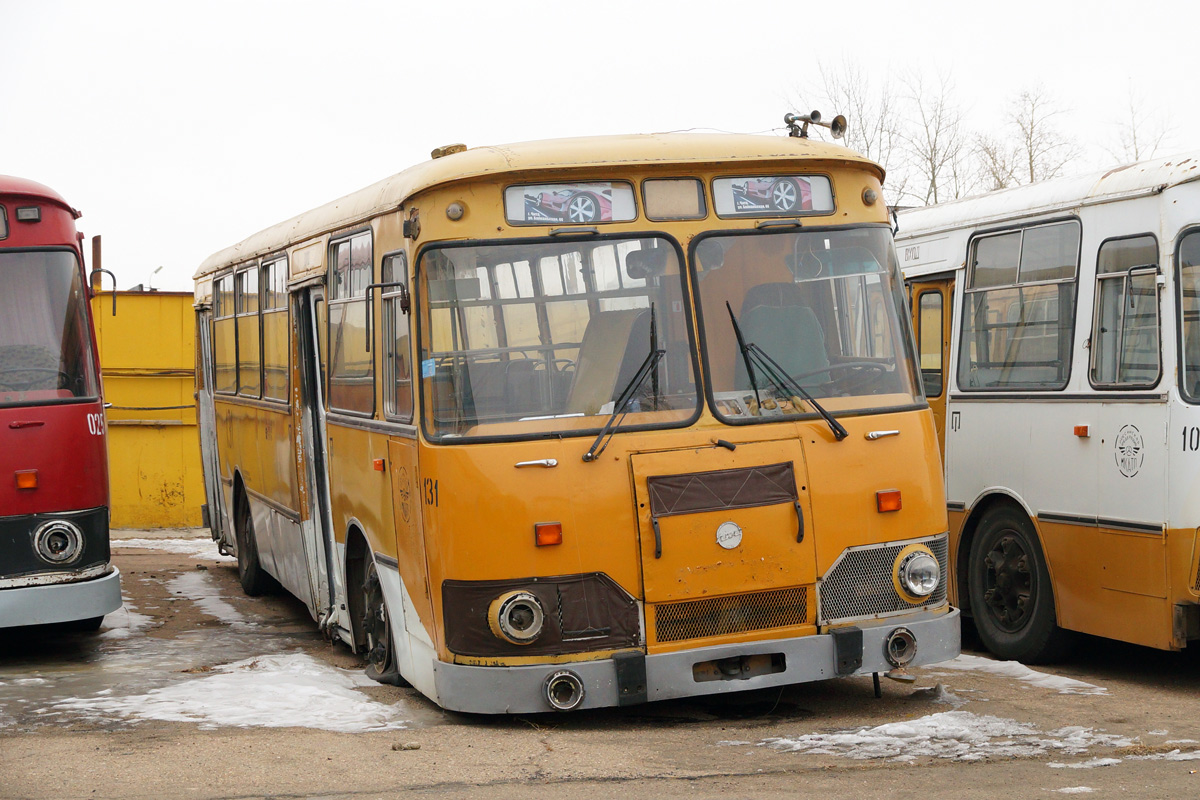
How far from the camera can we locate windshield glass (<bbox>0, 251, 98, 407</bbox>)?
919 cm

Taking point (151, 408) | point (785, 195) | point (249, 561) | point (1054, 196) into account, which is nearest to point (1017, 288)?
point (1054, 196)

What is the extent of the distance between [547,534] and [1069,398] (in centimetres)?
364

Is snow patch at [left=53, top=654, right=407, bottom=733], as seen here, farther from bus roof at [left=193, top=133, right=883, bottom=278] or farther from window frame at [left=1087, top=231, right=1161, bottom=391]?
window frame at [left=1087, top=231, right=1161, bottom=391]

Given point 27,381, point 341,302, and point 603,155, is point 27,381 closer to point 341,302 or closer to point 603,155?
point 341,302

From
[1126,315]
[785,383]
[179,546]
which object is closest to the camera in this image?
[785,383]

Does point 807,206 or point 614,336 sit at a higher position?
point 807,206

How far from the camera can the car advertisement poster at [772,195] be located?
7.28 metres

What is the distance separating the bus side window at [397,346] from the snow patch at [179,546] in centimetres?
996

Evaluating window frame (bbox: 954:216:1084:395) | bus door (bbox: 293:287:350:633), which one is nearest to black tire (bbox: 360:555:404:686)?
bus door (bbox: 293:287:350:633)

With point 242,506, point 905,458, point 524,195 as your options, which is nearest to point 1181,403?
point 905,458

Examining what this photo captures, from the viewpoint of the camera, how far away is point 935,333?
10.3 meters

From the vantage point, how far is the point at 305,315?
987cm

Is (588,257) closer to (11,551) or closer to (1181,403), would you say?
(1181,403)

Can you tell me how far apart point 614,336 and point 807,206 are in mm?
1258
